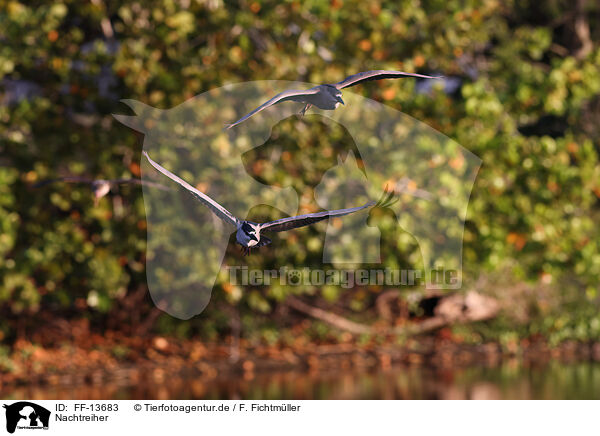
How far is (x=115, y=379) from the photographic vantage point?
33.7ft

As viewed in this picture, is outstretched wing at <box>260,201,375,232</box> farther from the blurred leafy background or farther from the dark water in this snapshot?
the blurred leafy background

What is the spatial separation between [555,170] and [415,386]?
116 inches

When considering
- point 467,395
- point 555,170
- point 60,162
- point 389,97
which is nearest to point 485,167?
point 555,170

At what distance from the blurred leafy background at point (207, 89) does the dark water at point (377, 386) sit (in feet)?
3.54

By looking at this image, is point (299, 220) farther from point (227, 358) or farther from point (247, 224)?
point (227, 358)

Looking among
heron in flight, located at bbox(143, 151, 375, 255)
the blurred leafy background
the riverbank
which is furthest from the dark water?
heron in flight, located at bbox(143, 151, 375, 255)

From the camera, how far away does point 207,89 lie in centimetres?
936

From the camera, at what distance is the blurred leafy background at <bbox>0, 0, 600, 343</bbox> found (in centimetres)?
922

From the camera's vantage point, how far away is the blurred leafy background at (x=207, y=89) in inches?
363

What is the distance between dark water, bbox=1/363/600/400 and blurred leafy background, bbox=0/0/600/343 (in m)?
1.08
